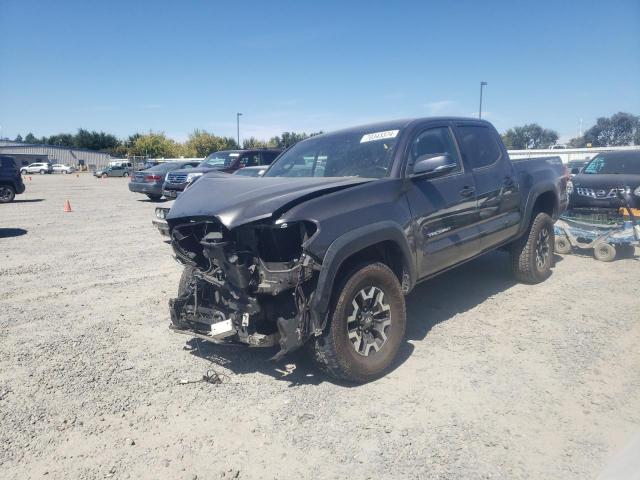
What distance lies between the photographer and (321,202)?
11.4ft

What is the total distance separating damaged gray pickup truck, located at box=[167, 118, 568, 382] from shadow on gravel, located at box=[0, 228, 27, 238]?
7962 millimetres

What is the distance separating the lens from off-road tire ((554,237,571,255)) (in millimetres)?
7965

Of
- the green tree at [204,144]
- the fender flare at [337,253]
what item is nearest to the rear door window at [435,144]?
the fender flare at [337,253]

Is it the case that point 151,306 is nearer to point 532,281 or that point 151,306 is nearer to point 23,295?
point 23,295

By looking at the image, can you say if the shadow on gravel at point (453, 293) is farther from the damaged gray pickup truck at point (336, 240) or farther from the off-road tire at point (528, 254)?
the damaged gray pickup truck at point (336, 240)

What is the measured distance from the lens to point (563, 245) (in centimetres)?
803

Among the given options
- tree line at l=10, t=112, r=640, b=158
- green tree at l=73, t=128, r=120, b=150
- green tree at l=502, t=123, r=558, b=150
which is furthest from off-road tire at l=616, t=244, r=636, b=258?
Answer: green tree at l=73, t=128, r=120, b=150

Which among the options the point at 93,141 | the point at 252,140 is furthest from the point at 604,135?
the point at 93,141

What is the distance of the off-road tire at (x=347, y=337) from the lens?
3449 millimetres

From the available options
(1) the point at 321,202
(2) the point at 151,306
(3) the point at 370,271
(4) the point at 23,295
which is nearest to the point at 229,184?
(1) the point at 321,202

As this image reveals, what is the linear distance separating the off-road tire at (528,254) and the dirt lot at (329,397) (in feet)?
0.69

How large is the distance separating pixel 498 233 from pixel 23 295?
5767 mm

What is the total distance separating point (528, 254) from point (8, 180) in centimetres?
1908

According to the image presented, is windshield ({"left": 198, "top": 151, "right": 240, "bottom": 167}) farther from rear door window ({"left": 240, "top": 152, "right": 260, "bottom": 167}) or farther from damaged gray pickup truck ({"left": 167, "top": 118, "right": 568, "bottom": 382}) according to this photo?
damaged gray pickup truck ({"left": 167, "top": 118, "right": 568, "bottom": 382})
